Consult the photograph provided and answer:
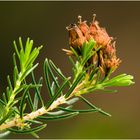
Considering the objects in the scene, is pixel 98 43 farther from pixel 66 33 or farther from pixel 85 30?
pixel 66 33

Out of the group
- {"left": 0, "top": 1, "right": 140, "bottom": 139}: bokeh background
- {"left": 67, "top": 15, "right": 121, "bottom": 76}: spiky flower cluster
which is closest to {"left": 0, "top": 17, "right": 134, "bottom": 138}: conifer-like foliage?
{"left": 67, "top": 15, "right": 121, "bottom": 76}: spiky flower cluster

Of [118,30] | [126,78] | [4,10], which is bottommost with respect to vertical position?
[126,78]

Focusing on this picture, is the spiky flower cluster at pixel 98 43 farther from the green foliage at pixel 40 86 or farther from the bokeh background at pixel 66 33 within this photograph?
the bokeh background at pixel 66 33

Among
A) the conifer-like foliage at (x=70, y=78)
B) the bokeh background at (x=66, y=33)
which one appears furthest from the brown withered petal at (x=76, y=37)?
the bokeh background at (x=66, y=33)

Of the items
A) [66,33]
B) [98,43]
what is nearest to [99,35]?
[98,43]

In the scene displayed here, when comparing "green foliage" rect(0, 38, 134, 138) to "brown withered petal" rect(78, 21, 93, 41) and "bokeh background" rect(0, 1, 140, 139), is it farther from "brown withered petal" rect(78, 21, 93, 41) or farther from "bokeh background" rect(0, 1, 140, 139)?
"bokeh background" rect(0, 1, 140, 139)

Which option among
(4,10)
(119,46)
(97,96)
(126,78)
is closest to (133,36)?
(119,46)

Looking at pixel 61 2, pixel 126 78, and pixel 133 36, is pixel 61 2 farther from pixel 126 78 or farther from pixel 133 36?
pixel 126 78
